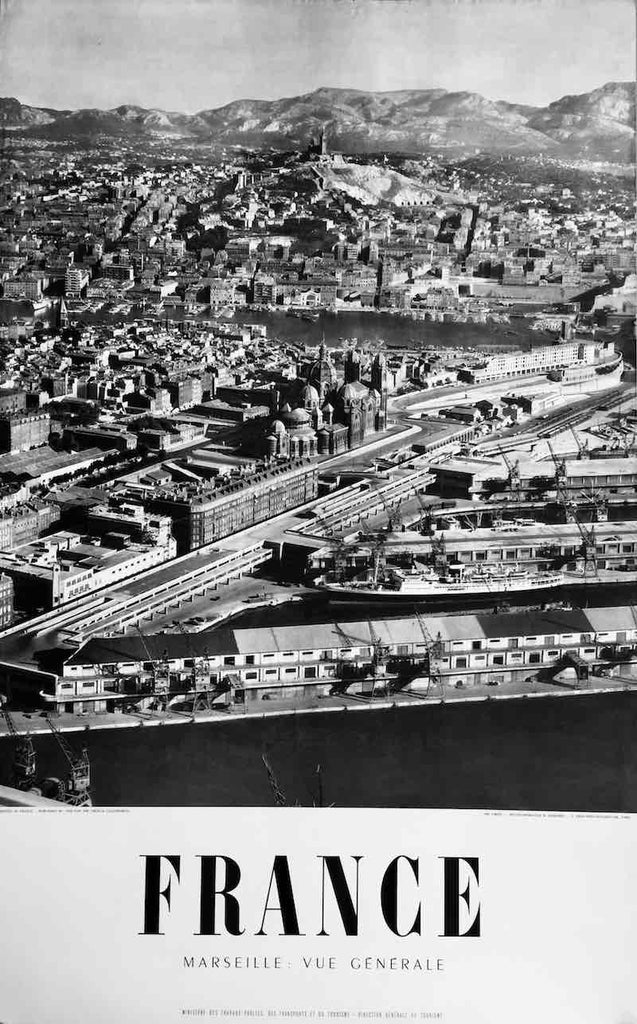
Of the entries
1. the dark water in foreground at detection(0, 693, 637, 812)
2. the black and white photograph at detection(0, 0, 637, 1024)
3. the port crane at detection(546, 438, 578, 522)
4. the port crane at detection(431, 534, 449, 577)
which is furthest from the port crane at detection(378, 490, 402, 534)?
the dark water in foreground at detection(0, 693, 637, 812)

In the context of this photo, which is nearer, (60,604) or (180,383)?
(60,604)

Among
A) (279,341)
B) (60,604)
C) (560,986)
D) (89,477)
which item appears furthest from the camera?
(279,341)

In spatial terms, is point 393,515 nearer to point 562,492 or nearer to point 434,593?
point 434,593

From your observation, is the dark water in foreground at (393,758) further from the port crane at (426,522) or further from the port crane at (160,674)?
the port crane at (426,522)

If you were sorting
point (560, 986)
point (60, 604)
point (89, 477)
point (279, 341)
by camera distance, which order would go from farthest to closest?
point (279, 341) < point (89, 477) < point (60, 604) < point (560, 986)

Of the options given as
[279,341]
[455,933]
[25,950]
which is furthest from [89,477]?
[455,933]

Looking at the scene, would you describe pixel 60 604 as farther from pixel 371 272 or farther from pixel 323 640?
pixel 371 272
